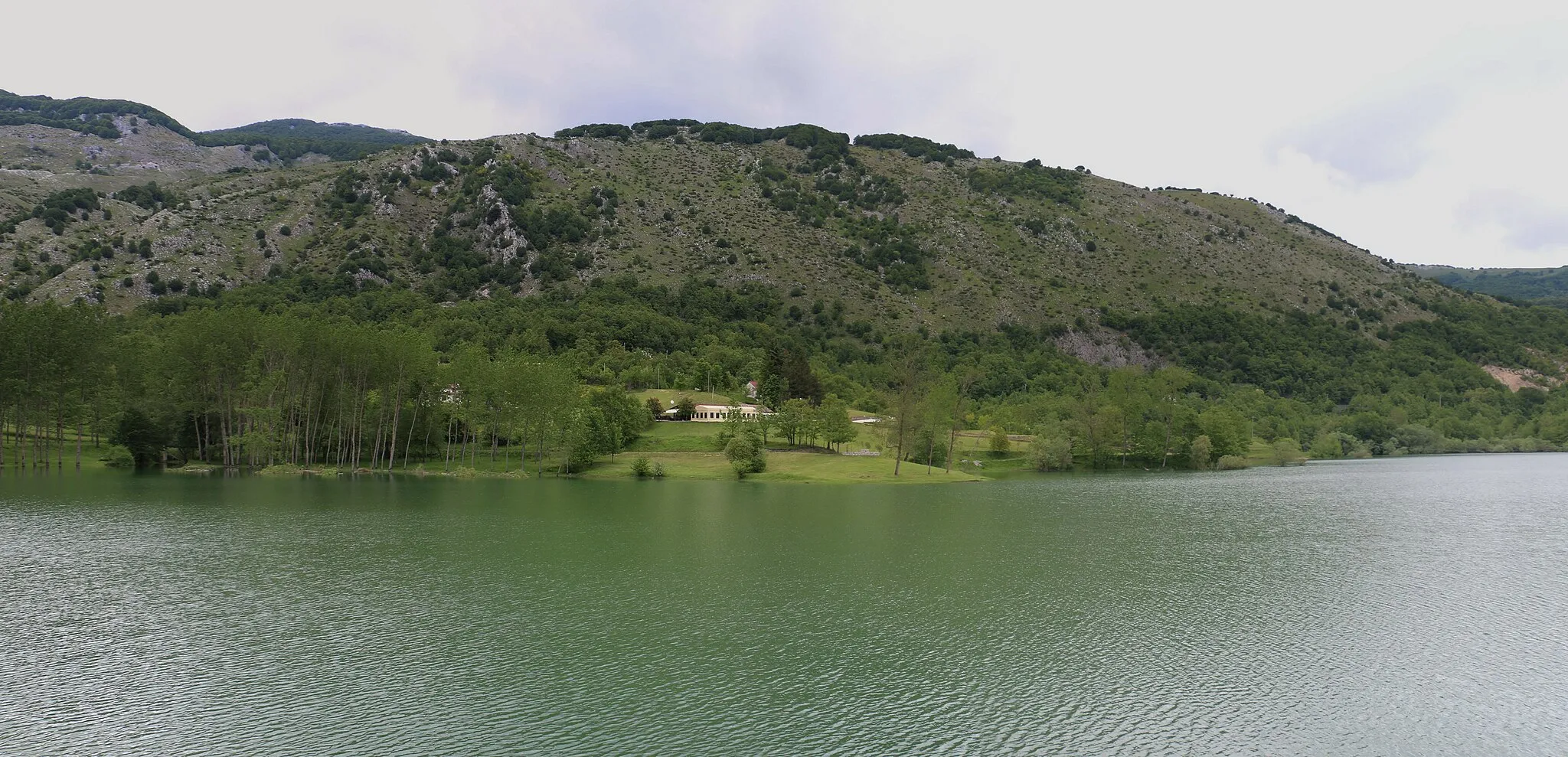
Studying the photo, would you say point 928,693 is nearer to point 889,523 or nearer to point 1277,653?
point 1277,653

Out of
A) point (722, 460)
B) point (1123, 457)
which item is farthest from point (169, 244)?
point (1123, 457)

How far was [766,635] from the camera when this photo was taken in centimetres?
3008

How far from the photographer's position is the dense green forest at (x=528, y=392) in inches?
3600

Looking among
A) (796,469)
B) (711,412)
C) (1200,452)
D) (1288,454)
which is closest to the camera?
(796,469)

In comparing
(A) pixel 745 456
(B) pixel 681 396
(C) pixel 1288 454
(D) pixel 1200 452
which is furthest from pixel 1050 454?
(B) pixel 681 396

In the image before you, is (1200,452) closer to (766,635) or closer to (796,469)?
(796,469)

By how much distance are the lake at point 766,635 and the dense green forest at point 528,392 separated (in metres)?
34.6

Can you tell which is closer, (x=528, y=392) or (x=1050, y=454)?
(x=528, y=392)

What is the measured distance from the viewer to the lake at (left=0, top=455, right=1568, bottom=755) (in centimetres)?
2139

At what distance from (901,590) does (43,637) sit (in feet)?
102

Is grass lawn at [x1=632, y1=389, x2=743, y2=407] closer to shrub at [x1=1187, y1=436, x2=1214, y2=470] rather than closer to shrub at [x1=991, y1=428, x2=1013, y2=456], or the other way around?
shrub at [x1=991, y1=428, x2=1013, y2=456]

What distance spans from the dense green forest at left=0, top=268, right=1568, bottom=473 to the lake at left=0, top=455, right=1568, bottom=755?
3460 cm

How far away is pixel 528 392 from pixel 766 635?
72.1m

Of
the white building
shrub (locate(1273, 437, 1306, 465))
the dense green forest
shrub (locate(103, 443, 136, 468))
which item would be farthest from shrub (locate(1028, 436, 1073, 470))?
shrub (locate(103, 443, 136, 468))
